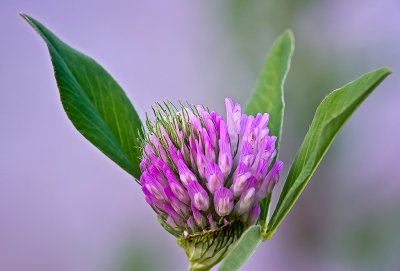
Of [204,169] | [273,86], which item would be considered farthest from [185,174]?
[273,86]

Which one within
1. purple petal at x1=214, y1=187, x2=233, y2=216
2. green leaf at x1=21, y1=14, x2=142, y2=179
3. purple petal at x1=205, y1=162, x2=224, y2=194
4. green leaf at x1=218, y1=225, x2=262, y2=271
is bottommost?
green leaf at x1=218, y1=225, x2=262, y2=271

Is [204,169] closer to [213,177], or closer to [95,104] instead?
[213,177]

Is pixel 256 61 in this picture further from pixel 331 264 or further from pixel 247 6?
pixel 331 264

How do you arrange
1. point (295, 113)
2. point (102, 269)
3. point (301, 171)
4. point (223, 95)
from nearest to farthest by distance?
point (301, 171) < point (102, 269) < point (295, 113) < point (223, 95)

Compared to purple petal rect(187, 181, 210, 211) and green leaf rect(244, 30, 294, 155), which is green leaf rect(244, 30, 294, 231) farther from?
purple petal rect(187, 181, 210, 211)

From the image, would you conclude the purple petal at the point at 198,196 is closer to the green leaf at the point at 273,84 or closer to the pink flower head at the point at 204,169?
the pink flower head at the point at 204,169

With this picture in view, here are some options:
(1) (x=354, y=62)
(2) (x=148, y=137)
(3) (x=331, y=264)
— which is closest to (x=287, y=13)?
(1) (x=354, y=62)

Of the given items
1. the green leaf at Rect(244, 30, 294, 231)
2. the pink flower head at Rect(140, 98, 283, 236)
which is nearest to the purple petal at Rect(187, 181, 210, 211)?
the pink flower head at Rect(140, 98, 283, 236)
